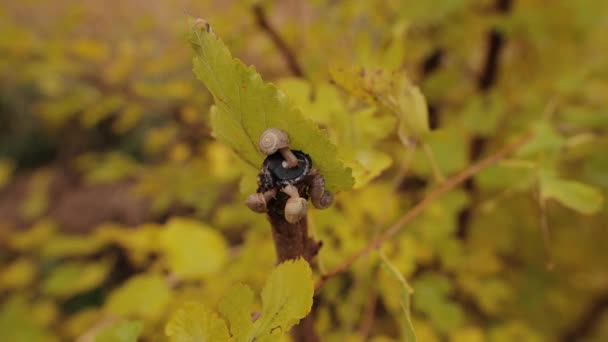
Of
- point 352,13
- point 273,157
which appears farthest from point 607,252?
point 273,157

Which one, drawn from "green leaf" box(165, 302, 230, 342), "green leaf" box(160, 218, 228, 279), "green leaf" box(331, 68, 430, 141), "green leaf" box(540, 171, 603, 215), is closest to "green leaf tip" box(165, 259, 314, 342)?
"green leaf" box(165, 302, 230, 342)

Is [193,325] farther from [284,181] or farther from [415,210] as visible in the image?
[415,210]

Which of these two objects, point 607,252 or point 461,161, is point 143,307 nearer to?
point 461,161

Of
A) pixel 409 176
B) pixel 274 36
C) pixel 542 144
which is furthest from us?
pixel 409 176

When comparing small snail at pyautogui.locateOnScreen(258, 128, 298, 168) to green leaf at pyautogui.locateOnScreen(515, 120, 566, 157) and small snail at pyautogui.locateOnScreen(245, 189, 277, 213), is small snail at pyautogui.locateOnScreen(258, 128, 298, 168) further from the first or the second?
green leaf at pyautogui.locateOnScreen(515, 120, 566, 157)

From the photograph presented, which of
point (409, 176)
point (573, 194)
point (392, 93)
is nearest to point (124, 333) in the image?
point (392, 93)

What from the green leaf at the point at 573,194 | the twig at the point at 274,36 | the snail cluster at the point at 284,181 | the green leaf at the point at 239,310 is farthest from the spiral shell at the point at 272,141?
the twig at the point at 274,36
